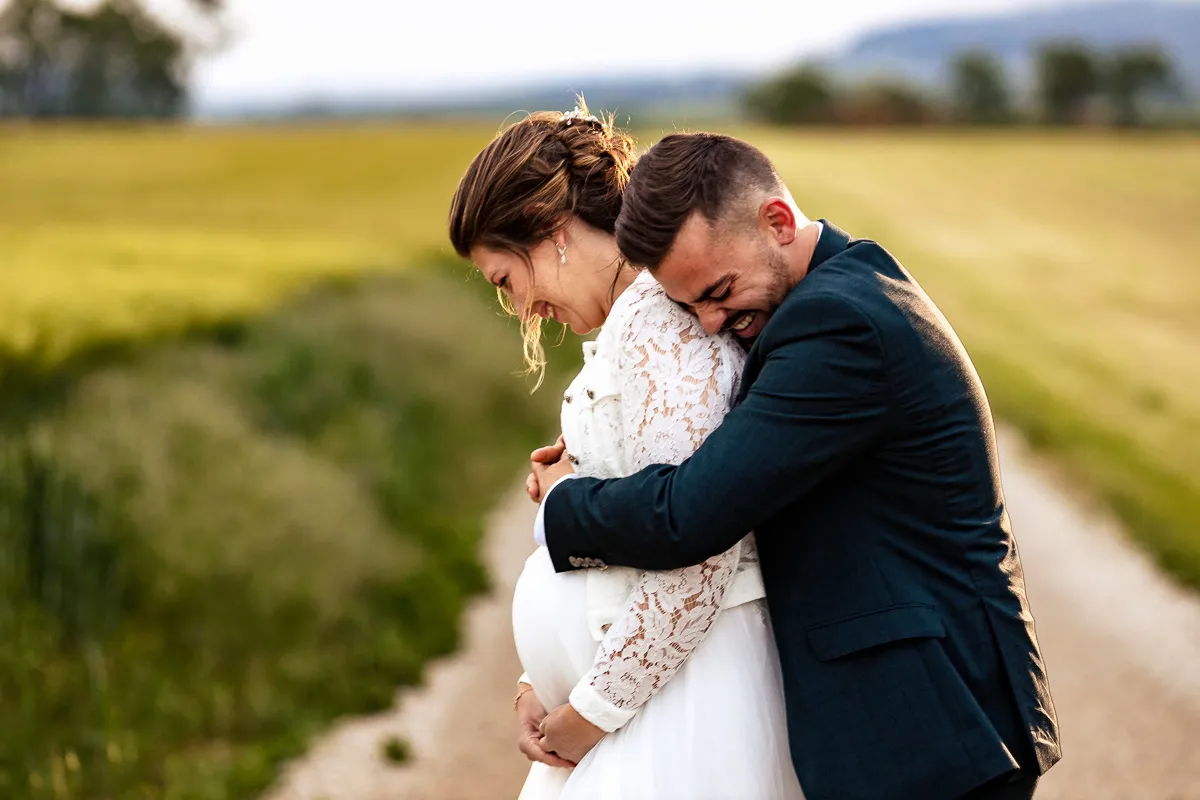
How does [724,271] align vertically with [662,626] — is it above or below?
above

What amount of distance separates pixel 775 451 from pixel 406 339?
10.0m

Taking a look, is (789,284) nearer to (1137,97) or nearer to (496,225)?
(496,225)

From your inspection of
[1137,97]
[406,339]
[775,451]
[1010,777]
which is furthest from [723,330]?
[1137,97]

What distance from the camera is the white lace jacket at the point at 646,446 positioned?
90.2 inches

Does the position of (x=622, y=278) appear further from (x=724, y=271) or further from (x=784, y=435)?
(x=784, y=435)

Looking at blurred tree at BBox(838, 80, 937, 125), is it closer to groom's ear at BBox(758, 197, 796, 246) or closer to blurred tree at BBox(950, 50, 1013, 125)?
blurred tree at BBox(950, 50, 1013, 125)

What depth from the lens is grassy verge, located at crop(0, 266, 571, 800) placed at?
565 cm

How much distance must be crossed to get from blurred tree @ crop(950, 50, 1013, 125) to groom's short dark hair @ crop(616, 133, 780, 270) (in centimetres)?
5718

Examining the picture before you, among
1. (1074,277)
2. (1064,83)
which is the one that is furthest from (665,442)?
(1064,83)

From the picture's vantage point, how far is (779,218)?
7.42ft

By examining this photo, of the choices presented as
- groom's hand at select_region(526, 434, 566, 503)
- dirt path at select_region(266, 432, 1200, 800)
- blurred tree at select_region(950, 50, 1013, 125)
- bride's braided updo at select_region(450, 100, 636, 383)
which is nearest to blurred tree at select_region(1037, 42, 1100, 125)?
blurred tree at select_region(950, 50, 1013, 125)

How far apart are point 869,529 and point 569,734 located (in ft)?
2.57

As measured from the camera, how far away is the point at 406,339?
11883 millimetres

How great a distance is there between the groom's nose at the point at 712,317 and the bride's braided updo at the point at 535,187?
49cm
